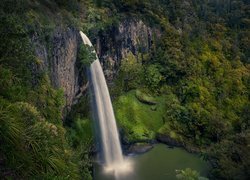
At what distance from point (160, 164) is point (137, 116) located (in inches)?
175

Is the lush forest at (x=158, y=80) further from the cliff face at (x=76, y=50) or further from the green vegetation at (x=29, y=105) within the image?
the cliff face at (x=76, y=50)

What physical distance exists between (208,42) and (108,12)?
436 inches

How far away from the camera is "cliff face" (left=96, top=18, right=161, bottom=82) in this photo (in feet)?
81.7

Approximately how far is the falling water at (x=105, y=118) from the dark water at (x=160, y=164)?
987mm

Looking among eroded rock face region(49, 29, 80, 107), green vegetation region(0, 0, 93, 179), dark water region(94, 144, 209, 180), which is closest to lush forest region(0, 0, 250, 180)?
green vegetation region(0, 0, 93, 179)

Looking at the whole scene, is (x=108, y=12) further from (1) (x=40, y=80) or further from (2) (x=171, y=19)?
(1) (x=40, y=80)

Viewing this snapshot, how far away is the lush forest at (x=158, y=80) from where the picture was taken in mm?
11664

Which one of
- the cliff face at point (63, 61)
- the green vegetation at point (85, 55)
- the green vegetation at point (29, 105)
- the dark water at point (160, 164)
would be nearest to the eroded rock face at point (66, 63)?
the cliff face at point (63, 61)

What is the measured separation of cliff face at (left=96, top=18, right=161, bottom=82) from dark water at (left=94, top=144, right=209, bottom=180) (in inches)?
252

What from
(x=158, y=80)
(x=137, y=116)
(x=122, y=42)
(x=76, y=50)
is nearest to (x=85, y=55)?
(x=76, y=50)

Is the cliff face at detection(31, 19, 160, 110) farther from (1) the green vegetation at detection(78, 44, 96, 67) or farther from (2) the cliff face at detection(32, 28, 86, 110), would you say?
(1) the green vegetation at detection(78, 44, 96, 67)

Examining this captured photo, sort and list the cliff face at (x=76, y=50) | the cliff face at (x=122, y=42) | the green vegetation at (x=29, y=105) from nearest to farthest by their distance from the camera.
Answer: the green vegetation at (x=29, y=105)
the cliff face at (x=76, y=50)
the cliff face at (x=122, y=42)

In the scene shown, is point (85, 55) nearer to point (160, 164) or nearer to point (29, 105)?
point (160, 164)

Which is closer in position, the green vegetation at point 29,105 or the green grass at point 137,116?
the green vegetation at point 29,105
